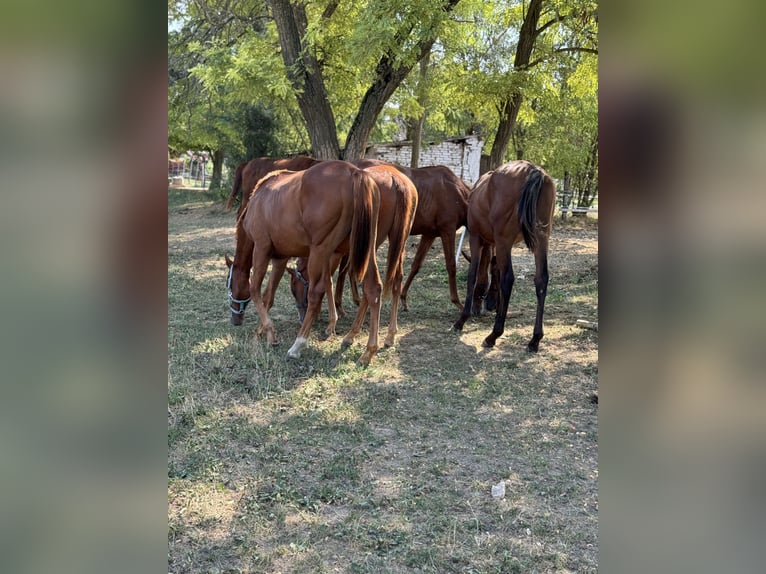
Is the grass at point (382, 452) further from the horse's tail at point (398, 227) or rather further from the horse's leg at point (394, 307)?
the horse's tail at point (398, 227)

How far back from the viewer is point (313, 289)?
5.32 meters

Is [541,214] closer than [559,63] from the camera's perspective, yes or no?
Yes

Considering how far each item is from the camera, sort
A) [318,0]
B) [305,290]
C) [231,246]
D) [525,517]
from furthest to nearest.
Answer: [231,246] < [318,0] < [305,290] < [525,517]

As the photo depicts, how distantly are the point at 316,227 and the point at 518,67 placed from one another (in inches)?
210

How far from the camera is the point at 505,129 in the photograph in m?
10.1

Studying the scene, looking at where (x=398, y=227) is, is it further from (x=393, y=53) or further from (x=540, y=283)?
(x=393, y=53)

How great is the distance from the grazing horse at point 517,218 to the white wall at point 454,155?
43.1 ft

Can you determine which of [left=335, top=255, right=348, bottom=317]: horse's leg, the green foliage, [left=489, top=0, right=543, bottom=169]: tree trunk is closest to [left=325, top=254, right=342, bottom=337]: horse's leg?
[left=335, top=255, right=348, bottom=317]: horse's leg

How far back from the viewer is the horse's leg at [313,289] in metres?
5.24
